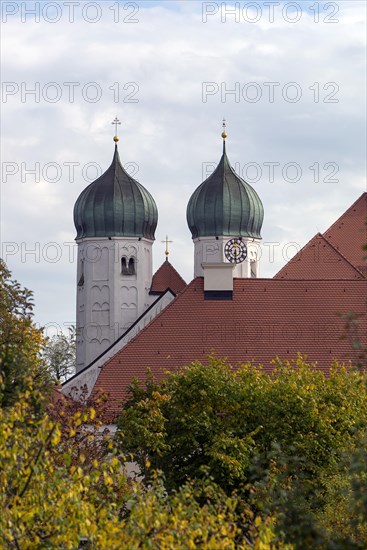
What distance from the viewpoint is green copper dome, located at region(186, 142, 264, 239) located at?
9544 centimetres

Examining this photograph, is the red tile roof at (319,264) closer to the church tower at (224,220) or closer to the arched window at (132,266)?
the arched window at (132,266)

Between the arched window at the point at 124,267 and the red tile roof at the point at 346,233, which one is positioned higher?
the arched window at the point at 124,267

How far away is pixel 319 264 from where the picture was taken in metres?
65.6

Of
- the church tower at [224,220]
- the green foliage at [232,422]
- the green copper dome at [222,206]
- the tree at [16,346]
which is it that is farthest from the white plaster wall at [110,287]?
the tree at [16,346]

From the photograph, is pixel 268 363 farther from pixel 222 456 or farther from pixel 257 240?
pixel 257 240

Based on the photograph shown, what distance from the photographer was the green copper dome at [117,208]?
93250mm

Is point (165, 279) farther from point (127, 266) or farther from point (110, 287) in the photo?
point (110, 287)

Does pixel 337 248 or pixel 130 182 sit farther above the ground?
pixel 130 182

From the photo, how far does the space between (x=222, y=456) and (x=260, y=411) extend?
2.75 meters

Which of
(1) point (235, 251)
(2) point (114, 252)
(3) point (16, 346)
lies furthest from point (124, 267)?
(3) point (16, 346)

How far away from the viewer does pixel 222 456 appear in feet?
122

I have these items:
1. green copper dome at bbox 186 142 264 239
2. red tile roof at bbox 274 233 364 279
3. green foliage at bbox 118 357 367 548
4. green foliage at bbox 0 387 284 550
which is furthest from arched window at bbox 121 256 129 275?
green foliage at bbox 0 387 284 550

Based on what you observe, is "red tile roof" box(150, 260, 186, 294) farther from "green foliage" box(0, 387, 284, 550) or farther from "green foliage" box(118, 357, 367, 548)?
"green foliage" box(0, 387, 284, 550)

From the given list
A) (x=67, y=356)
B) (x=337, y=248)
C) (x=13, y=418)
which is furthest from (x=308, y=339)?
(x=67, y=356)
